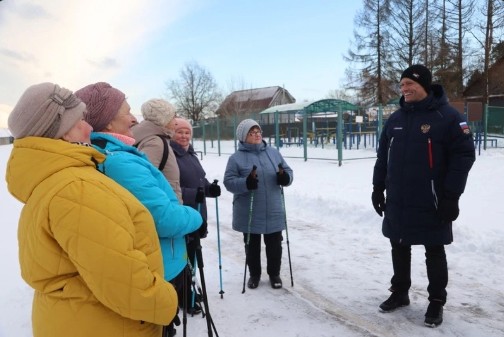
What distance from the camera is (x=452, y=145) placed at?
3.38 metres

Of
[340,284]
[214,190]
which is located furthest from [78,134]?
[340,284]

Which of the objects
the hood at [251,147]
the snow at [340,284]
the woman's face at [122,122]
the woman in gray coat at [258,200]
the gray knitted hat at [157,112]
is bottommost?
the snow at [340,284]

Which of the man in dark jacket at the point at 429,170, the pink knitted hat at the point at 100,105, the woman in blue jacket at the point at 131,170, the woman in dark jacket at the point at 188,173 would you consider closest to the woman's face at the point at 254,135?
the woman in dark jacket at the point at 188,173

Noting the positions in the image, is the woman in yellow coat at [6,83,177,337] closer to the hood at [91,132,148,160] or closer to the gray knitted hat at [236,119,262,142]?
the hood at [91,132,148,160]

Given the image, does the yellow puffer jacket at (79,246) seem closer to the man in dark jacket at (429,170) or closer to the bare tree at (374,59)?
the man in dark jacket at (429,170)

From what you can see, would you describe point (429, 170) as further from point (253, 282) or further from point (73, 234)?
point (73, 234)

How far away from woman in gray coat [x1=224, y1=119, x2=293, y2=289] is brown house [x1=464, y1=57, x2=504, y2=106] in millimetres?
31296

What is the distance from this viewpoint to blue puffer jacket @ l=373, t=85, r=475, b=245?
3.35m

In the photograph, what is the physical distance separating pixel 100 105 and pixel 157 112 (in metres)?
1.04

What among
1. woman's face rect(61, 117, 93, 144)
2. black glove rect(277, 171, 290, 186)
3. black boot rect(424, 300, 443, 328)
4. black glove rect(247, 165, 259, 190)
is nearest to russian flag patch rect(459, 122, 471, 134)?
black boot rect(424, 300, 443, 328)

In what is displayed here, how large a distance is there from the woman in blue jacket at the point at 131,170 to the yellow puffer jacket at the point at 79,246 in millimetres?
323

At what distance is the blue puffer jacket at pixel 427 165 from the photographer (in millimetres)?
3350

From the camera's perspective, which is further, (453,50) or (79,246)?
(453,50)

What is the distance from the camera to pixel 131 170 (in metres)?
2.01
